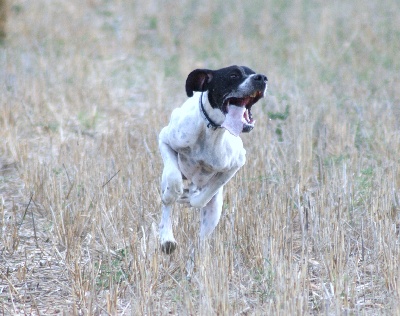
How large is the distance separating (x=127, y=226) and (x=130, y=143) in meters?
2.13

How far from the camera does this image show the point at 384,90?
31.1 ft

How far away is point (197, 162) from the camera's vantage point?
5086 millimetres

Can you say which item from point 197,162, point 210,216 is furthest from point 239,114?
point 210,216

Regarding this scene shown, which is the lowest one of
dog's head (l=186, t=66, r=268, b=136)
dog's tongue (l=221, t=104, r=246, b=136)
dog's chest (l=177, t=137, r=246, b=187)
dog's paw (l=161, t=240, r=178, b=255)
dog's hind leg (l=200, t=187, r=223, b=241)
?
dog's paw (l=161, t=240, r=178, b=255)

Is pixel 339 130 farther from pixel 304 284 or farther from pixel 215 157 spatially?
pixel 304 284

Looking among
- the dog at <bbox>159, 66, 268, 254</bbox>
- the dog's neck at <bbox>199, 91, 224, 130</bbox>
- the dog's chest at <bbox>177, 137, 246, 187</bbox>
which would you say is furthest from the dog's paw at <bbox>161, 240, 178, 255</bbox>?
the dog's neck at <bbox>199, 91, 224, 130</bbox>

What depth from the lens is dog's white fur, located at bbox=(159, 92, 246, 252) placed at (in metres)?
4.91

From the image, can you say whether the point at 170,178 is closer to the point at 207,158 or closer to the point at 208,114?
the point at 207,158

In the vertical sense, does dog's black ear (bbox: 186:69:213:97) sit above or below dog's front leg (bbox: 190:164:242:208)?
above

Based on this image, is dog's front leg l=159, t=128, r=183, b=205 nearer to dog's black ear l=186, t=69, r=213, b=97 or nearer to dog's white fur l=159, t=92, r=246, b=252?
dog's white fur l=159, t=92, r=246, b=252

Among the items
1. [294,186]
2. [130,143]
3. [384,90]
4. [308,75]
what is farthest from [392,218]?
[308,75]

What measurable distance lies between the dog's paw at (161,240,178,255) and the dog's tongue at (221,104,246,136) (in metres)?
0.77

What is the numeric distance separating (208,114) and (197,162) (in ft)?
1.20

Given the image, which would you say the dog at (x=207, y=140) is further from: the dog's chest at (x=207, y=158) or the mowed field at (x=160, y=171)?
the mowed field at (x=160, y=171)
